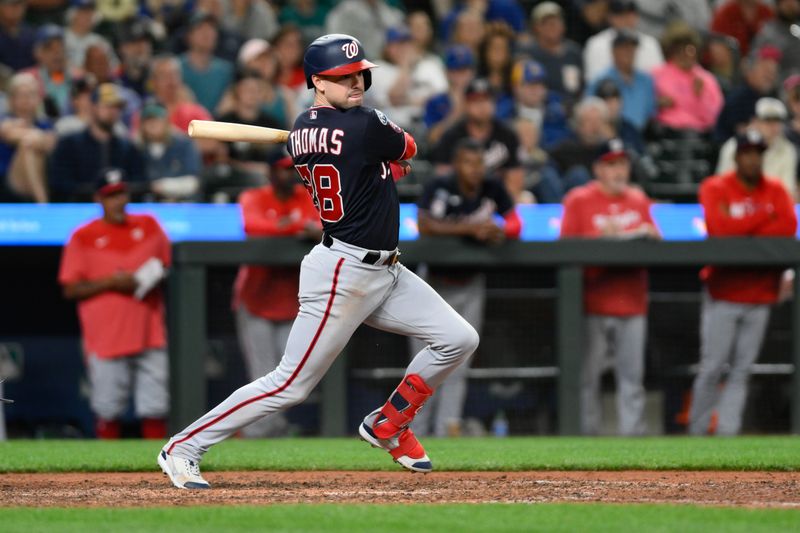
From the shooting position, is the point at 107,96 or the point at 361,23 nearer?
the point at 107,96

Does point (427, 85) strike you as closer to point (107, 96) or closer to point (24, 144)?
point (107, 96)

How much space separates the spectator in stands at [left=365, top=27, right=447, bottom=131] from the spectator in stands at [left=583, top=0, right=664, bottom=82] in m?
1.41

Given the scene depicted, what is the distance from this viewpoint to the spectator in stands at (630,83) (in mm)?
12445

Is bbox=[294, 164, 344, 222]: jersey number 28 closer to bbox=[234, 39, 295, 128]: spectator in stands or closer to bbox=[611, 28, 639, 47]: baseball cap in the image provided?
bbox=[234, 39, 295, 128]: spectator in stands

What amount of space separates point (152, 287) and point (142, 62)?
3259 millimetres

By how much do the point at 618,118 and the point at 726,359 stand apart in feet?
10.2

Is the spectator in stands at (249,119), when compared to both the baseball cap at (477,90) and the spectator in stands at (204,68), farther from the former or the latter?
the baseball cap at (477,90)

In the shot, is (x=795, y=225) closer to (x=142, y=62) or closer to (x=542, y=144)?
(x=542, y=144)

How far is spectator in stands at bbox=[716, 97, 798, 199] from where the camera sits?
1105 centimetres

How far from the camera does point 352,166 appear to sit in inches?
226

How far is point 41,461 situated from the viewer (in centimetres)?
738

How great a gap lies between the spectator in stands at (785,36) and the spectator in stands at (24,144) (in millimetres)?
6837

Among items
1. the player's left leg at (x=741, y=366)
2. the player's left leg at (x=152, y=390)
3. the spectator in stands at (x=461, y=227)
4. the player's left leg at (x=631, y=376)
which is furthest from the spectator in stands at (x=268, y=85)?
the player's left leg at (x=741, y=366)

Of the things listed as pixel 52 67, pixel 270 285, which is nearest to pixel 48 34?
pixel 52 67
